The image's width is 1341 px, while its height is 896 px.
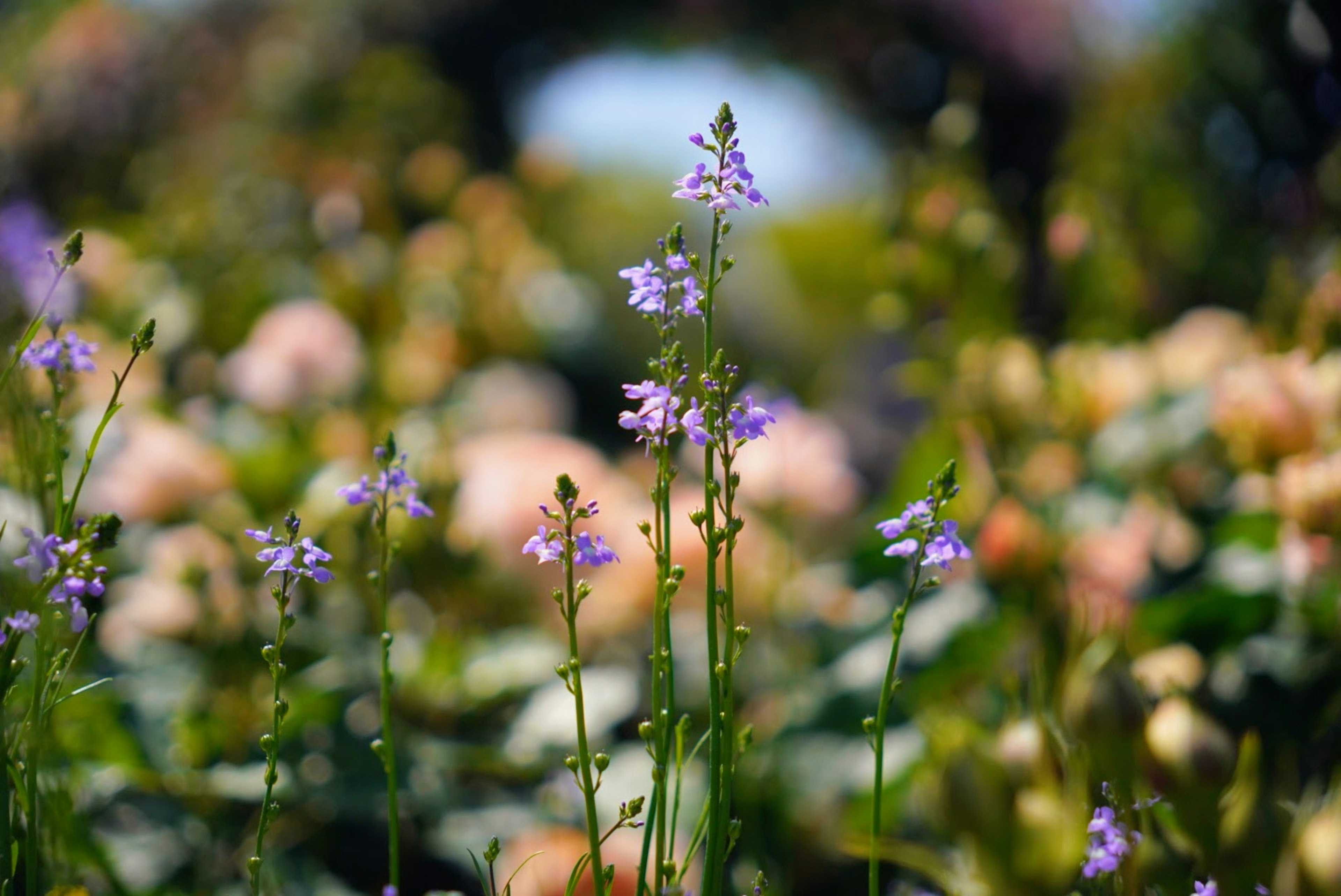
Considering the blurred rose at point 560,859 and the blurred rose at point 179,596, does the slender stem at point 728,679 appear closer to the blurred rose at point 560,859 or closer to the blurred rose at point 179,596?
the blurred rose at point 560,859

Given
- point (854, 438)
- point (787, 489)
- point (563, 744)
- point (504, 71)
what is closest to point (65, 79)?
point (504, 71)

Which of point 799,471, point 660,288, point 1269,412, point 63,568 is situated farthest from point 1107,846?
point 799,471

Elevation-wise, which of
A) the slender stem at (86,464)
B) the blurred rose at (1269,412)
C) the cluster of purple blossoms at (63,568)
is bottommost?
the cluster of purple blossoms at (63,568)

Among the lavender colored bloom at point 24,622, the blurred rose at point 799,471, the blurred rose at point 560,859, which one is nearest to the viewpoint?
the lavender colored bloom at point 24,622

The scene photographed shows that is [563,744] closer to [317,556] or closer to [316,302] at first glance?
[317,556]

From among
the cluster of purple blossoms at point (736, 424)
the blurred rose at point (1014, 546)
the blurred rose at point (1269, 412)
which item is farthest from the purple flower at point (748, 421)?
the blurred rose at point (1269, 412)
